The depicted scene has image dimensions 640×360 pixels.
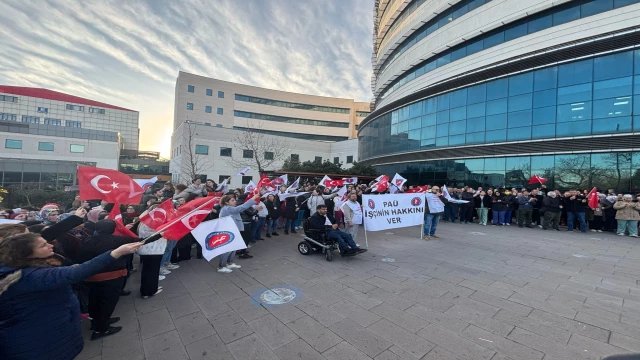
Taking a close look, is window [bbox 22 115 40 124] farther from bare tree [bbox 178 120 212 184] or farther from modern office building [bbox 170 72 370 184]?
bare tree [bbox 178 120 212 184]

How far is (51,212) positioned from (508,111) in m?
24.1

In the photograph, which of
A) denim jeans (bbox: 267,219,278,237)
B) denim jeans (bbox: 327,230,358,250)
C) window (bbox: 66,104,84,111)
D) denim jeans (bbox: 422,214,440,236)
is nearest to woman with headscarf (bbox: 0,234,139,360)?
denim jeans (bbox: 327,230,358,250)

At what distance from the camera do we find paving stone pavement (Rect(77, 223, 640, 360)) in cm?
338

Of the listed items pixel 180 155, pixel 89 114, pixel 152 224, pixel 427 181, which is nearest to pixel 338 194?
pixel 152 224

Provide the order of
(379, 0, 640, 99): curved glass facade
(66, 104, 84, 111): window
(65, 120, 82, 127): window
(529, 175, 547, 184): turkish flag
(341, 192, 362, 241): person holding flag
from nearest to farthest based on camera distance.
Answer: (341, 192, 362, 241): person holding flag, (529, 175, 547, 184): turkish flag, (379, 0, 640, 99): curved glass facade, (65, 120, 82, 127): window, (66, 104, 84, 111): window

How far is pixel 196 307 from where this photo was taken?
446 centimetres

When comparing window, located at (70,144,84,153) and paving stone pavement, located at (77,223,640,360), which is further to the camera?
window, located at (70,144,84,153)

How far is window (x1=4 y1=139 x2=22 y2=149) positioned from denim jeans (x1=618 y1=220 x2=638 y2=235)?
6648cm

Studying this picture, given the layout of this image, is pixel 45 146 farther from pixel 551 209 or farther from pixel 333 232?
pixel 551 209

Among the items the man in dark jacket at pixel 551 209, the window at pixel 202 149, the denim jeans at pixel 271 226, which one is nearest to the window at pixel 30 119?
the window at pixel 202 149

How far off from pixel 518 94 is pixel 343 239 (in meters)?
19.3

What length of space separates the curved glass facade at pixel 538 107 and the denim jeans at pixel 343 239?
17.9 m

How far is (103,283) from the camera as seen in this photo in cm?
375

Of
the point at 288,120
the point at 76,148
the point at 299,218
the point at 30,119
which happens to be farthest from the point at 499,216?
the point at 30,119
